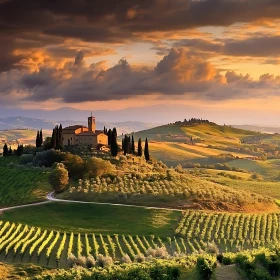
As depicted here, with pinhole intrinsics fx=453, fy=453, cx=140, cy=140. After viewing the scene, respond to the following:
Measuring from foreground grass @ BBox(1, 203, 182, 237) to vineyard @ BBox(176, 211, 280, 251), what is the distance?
2653 millimetres

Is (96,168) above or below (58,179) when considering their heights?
above

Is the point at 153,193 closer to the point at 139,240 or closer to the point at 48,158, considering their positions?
the point at 139,240

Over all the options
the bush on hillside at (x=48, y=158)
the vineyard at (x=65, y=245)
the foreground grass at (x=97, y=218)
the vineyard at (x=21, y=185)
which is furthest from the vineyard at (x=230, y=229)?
the bush on hillside at (x=48, y=158)

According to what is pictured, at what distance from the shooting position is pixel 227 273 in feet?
101

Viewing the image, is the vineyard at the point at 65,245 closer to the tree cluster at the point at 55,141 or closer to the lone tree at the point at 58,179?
the lone tree at the point at 58,179

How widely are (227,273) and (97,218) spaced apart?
46466mm

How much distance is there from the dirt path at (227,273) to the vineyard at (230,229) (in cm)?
3281

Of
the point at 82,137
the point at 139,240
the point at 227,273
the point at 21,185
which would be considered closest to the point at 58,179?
the point at 21,185

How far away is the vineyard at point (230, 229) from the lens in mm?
67000

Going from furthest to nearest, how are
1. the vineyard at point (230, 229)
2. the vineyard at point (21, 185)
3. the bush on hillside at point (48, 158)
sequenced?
the bush on hillside at point (48, 158) < the vineyard at point (21, 185) < the vineyard at point (230, 229)

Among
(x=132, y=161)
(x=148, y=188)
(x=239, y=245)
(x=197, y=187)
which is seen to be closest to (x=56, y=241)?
(x=239, y=245)

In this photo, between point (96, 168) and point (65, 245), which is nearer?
point (65, 245)

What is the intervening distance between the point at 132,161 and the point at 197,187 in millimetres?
25670

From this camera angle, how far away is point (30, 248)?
56750 millimetres
